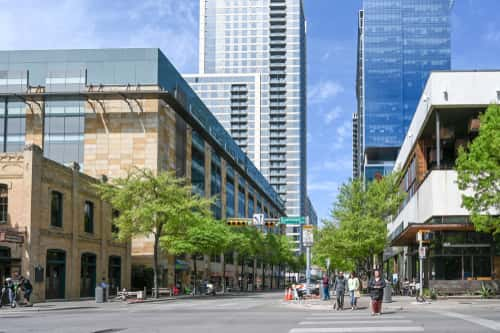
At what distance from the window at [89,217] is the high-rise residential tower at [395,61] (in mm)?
121148

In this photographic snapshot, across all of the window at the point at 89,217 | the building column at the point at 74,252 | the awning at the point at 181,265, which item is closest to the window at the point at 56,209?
the building column at the point at 74,252

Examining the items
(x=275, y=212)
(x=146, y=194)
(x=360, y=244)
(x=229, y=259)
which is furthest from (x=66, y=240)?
(x=275, y=212)

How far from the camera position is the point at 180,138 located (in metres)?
74.6

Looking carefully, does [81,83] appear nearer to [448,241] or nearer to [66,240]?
[66,240]

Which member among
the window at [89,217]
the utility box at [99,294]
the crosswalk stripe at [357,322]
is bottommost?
the utility box at [99,294]

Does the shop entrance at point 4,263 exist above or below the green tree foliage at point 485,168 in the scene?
below

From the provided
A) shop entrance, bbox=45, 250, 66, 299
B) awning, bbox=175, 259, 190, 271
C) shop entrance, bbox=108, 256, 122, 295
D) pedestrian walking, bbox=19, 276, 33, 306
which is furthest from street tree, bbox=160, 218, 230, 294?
pedestrian walking, bbox=19, 276, 33, 306

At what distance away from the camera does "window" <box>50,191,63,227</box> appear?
45.9 m

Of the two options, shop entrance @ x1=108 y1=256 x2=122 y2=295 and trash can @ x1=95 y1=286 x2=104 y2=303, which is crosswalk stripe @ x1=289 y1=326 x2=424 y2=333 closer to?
trash can @ x1=95 y1=286 x2=104 y2=303

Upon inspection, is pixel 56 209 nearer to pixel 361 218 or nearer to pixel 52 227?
pixel 52 227

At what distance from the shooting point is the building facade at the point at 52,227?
4234 cm

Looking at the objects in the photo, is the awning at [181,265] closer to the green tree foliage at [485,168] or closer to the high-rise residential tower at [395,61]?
the green tree foliage at [485,168]

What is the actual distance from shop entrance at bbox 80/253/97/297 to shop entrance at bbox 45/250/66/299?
3.31 meters

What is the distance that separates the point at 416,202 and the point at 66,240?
24529mm
